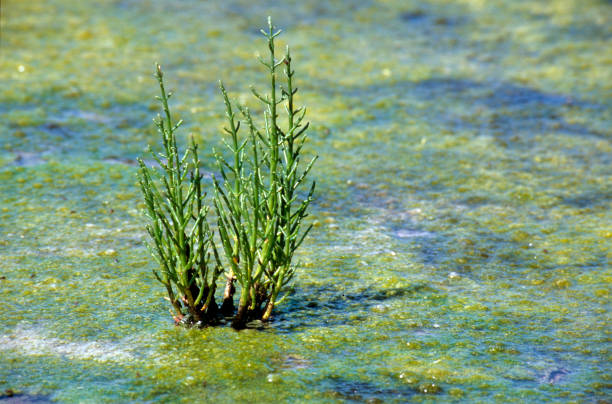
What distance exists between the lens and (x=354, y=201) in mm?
3604

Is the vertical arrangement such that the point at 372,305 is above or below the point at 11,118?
below

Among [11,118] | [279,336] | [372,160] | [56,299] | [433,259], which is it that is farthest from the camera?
[11,118]

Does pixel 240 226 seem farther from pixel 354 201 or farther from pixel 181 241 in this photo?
pixel 354 201

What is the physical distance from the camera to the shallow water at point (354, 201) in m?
2.42

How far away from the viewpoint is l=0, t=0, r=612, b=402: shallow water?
2.42 m

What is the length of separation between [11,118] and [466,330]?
2620mm

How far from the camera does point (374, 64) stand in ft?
17.0

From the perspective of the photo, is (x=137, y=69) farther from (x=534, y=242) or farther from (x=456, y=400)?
(x=456, y=400)

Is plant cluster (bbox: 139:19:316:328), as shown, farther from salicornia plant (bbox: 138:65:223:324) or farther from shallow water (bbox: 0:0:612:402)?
shallow water (bbox: 0:0:612:402)

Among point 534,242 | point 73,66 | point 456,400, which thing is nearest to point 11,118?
point 73,66

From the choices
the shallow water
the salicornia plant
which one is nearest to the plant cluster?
the salicornia plant

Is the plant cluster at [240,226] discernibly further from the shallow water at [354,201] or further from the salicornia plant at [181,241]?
the shallow water at [354,201]

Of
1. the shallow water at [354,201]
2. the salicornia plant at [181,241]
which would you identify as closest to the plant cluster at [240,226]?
the salicornia plant at [181,241]

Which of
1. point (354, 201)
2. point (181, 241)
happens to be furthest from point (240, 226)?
point (354, 201)
